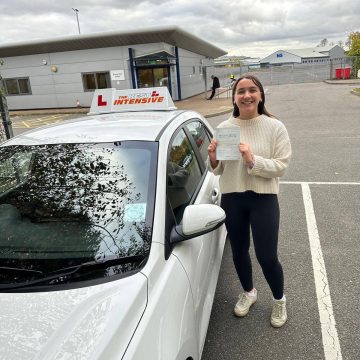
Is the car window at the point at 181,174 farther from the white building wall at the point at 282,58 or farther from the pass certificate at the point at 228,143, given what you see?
the white building wall at the point at 282,58

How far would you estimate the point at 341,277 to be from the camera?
130 inches

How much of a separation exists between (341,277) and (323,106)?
15.2 meters

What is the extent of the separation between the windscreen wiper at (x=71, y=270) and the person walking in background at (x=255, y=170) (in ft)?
3.26

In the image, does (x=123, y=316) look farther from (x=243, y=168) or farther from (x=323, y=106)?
(x=323, y=106)

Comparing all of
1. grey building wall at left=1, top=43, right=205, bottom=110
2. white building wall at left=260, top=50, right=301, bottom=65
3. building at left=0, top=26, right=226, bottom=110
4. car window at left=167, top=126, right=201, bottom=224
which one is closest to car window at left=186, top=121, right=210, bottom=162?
car window at left=167, top=126, right=201, bottom=224

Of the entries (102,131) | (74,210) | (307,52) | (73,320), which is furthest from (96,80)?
(307,52)

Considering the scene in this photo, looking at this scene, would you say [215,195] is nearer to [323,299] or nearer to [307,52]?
[323,299]

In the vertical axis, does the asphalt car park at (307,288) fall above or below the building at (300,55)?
below

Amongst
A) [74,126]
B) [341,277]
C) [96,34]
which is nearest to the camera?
[74,126]

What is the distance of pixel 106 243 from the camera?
178cm

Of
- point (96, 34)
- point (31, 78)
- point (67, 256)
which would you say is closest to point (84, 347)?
point (67, 256)

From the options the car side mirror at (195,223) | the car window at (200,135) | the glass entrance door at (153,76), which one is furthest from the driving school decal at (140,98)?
the glass entrance door at (153,76)

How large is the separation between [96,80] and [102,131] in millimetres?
20991

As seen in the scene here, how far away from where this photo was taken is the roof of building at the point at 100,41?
19594 millimetres
